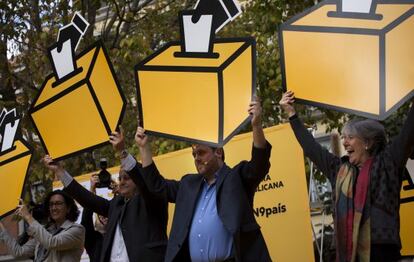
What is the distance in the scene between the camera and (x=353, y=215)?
3994 mm

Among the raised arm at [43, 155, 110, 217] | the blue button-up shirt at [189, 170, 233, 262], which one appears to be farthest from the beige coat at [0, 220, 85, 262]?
the blue button-up shirt at [189, 170, 233, 262]

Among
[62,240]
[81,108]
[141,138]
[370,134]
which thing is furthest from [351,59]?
[62,240]

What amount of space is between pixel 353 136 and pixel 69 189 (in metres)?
2.23

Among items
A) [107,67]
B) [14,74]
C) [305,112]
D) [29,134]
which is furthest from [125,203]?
[14,74]

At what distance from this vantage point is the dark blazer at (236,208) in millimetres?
4180

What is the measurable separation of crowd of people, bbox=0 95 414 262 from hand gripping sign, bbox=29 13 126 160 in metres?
0.31

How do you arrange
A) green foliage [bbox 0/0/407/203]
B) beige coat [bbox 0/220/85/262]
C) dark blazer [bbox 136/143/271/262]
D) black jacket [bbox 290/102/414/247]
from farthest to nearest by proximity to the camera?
green foliage [bbox 0/0/407/203] < beige coat [bbox 0/220/85/262] < dark blazer [bbox 136/143/271/262] < black jacket [bbox 290/102/414/247]

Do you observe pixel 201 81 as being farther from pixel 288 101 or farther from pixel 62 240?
pixel 62 240

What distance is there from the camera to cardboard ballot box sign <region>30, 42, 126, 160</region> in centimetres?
532

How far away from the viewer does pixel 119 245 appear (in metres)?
5.09

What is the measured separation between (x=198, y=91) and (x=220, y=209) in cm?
78

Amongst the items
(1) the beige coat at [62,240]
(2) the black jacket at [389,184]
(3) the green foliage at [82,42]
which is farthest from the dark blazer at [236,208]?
(3) the green foliage at [82,42]

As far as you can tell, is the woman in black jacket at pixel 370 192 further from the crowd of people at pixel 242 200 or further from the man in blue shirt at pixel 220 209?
the man in blue shirt at pixel 220 209

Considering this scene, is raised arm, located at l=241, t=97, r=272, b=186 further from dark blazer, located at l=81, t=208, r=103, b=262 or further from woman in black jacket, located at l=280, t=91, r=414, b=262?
dark blazer, located at l=81, t=208, r=103, b=262
